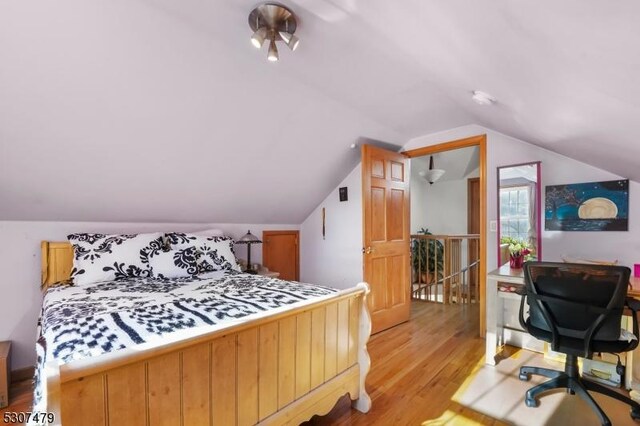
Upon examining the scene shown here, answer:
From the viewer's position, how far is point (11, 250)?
2246mm

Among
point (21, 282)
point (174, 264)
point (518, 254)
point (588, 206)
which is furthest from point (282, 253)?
point (588, 206)

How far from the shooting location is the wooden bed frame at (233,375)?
90cm

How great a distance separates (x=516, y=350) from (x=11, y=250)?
425 centimetres

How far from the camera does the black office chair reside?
168 cm

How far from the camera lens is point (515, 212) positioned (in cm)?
286

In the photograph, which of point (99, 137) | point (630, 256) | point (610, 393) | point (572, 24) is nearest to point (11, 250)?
point (99, 137)

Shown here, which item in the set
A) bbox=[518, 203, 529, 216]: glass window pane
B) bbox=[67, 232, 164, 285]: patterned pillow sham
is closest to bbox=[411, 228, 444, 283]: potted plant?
bbox=[518, 203, 529, 216]: glass window pane

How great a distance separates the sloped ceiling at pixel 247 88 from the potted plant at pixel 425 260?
231cm

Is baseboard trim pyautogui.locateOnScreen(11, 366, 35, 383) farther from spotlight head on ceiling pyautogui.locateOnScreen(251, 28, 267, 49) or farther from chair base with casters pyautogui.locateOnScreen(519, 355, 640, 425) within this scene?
chair base with casters pyautogui.locateOnScreen(519, 355, 640, 425)

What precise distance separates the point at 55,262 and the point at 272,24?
242 cm

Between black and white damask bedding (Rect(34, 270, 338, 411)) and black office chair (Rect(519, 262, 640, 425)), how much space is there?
1362 millimetres

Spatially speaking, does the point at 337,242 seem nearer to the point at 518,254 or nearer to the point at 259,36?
the point at 518,254

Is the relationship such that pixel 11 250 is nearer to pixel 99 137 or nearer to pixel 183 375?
pixel 99 137

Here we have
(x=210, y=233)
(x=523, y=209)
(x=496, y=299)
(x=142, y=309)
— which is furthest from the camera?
(x=210, y=233)
